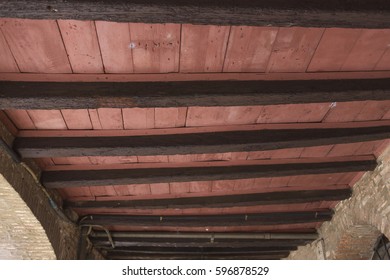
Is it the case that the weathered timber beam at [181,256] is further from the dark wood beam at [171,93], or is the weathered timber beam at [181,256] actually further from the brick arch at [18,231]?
the dark wood beam at [171,93]

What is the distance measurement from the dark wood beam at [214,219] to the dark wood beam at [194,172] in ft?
4.70

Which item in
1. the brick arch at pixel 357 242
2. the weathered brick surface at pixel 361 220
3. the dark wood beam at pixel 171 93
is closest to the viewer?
the dark wood beam at pixel 171 93

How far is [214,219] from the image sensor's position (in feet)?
17.0

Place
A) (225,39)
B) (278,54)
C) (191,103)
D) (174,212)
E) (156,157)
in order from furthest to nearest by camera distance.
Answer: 1. (174,212)
2. (156,157)
3. (191,103)
4. (278,54)
5. (225,39)

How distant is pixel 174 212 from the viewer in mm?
5035

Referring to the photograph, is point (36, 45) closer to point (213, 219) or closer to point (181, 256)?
point (213, 219)

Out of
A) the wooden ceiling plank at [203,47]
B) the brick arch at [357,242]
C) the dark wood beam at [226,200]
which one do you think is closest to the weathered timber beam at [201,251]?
the brick arch at [357,242]

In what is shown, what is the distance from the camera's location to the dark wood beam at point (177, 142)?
9.73 ft

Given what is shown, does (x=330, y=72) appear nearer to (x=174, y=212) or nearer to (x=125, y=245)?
(x=174, y=212)

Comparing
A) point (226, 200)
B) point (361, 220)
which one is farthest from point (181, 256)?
point (361, 220)

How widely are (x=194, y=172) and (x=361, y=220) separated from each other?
2.14 metres
